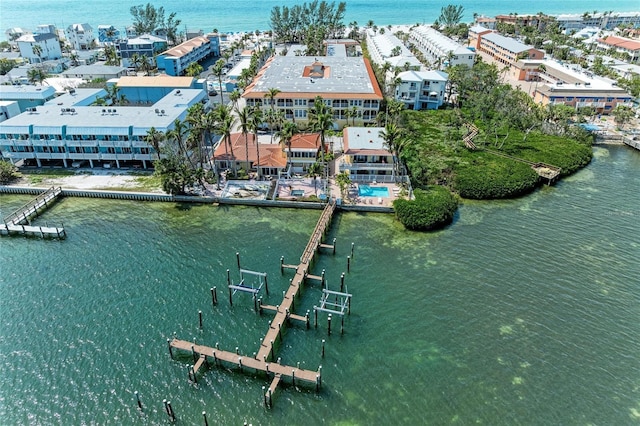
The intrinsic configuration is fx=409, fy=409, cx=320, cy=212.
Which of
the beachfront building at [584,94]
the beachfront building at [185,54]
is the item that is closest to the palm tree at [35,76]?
the beachfront building at [185,54]

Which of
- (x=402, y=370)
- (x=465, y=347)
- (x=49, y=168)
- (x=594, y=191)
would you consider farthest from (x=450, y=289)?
(x=49, y=168)

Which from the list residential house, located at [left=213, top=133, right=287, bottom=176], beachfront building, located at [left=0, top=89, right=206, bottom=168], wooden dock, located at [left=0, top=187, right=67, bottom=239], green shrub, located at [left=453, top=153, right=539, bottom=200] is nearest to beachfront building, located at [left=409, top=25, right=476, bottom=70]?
green shrub, located at [left=453, top=153, right=539, bottom=200]

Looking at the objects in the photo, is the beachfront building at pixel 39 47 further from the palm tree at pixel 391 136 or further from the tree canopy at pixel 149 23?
the palm tree at pixel 391 136

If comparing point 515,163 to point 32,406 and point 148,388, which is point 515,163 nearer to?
point 148,388

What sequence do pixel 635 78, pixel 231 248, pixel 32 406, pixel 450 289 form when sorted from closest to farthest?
pixel 32 406 < pixel 450 289 < pixel 231 248 < pixel 635 78

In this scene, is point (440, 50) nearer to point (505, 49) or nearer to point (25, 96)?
point (505, 49)
